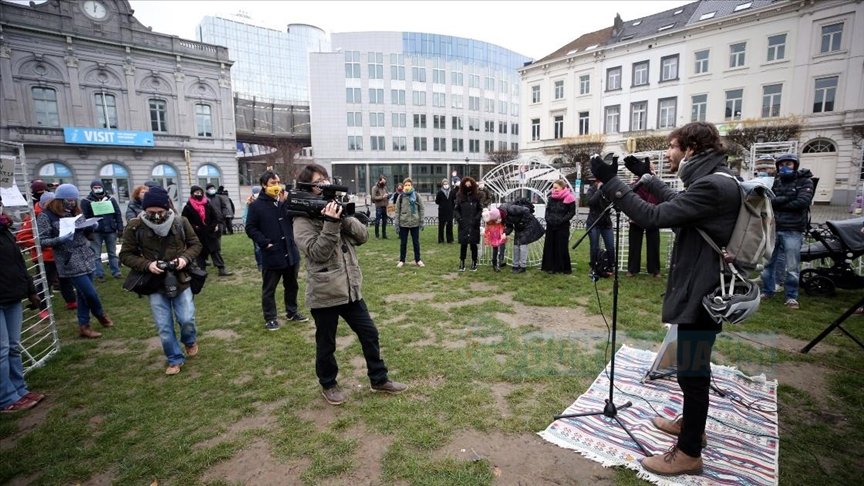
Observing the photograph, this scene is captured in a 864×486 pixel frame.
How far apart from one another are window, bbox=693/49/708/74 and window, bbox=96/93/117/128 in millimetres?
43174

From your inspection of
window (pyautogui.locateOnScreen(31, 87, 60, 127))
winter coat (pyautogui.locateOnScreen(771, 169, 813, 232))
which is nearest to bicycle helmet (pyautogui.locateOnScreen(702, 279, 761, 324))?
winter coat (pyautogui.locateOnScreen(771, 169, 813, 232))

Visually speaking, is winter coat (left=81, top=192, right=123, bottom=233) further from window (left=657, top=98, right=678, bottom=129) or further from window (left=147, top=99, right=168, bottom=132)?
window (left=657, top=98, right=678, bottom=129)

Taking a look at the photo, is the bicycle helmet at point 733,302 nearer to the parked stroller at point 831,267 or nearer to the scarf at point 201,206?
the parked stroller at point 831,267

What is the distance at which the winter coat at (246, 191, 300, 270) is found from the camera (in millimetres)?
5730

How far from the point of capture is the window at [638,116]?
34062 millimetres

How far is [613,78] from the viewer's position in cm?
3544

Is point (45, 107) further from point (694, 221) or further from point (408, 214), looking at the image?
point (694, 221)

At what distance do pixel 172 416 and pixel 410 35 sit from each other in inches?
2489

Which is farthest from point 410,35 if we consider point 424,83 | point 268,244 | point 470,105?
point 268,244

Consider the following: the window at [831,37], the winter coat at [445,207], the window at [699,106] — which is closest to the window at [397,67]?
the window at [699,106]

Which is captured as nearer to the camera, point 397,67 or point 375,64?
point 375,64

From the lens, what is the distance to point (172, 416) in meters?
3.73

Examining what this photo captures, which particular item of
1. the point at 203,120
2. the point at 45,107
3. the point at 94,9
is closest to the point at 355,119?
the point at 203,120

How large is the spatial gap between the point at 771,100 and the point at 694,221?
35.4 meters
